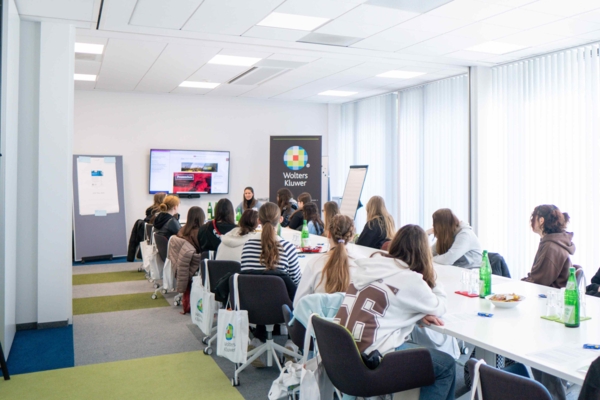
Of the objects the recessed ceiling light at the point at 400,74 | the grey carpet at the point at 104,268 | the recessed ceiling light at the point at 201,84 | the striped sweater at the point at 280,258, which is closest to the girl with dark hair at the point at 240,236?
the striped sweater at the point at 280,258

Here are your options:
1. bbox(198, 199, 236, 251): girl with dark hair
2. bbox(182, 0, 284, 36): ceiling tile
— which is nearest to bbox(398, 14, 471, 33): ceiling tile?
bbox(182, 0, 284, 36): ceiling tile

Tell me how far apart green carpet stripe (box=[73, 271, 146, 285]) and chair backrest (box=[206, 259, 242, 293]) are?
3.56 meters

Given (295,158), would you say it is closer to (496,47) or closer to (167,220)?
(167,220)

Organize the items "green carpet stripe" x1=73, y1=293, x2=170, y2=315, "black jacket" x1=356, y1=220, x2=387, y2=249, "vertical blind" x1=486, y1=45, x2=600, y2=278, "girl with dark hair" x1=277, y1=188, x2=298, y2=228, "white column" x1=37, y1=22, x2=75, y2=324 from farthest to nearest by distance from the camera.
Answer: "girl with dark hair" x1=277, y1=188, x2=298, y2=228, "vertical blind" x1=486, y1=45, x2=600, y2=278, "green carpet stripe" x1=73, y1=293, x2=170, y2=315, "black jacket" x1=356, y1=220, x2=387, y2=249, "white column" x1=37, y1=22, x2=75, y2=324

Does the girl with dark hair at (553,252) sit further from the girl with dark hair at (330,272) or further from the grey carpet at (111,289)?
the grey carpet at (111,289)

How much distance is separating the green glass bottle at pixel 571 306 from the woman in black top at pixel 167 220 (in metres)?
4.39

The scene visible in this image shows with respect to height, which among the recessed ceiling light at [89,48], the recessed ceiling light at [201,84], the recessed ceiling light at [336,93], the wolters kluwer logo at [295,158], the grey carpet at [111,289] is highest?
the recessed ceiling light at [336,93]

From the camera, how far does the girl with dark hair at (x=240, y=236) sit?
4223 millimetres

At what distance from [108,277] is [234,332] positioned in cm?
455

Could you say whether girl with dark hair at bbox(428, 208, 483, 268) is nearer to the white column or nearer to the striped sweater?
the striped sweater

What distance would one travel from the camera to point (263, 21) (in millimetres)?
5027

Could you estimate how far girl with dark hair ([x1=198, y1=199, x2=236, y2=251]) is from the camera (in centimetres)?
505

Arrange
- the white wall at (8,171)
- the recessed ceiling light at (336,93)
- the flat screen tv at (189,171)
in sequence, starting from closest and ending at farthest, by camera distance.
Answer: the white wall at (8,171), the recessed ceiling light at (336,93), the flat screen tv at (189,171)

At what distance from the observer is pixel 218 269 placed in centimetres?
398
